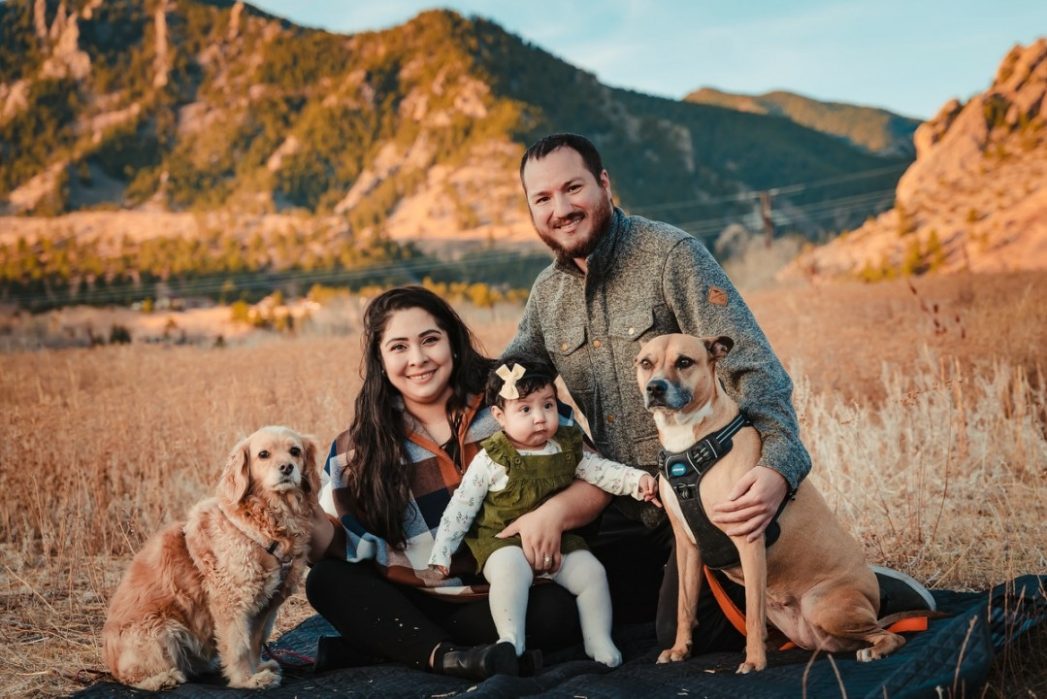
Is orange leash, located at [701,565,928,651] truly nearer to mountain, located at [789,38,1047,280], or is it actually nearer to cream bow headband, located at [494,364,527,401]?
cream bow headband, located at [494,364,527,401]

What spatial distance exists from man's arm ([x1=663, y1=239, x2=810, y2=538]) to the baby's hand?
49 cm

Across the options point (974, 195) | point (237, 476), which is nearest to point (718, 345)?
point (237, 476)

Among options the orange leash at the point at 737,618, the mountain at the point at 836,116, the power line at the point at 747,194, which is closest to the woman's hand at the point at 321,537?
the orange leash at the point at 737,618

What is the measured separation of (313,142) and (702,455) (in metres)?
107

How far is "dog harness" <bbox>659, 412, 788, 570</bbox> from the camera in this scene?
9.80 feet

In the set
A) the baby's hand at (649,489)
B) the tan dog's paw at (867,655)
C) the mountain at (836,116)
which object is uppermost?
the mountain at (836,116)

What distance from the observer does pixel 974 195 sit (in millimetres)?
54250

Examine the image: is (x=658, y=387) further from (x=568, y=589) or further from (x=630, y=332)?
(x=568, y=589)

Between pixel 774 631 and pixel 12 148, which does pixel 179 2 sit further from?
pixel 774 631

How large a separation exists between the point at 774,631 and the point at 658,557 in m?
0.60

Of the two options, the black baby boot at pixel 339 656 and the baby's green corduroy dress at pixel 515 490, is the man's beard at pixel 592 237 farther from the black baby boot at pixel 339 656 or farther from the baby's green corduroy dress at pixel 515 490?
the black baby boot at pixel 339 656

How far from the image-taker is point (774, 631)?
3.39m

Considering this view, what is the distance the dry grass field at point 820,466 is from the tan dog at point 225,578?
1.96ft

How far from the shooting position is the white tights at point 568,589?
320 centimetres
